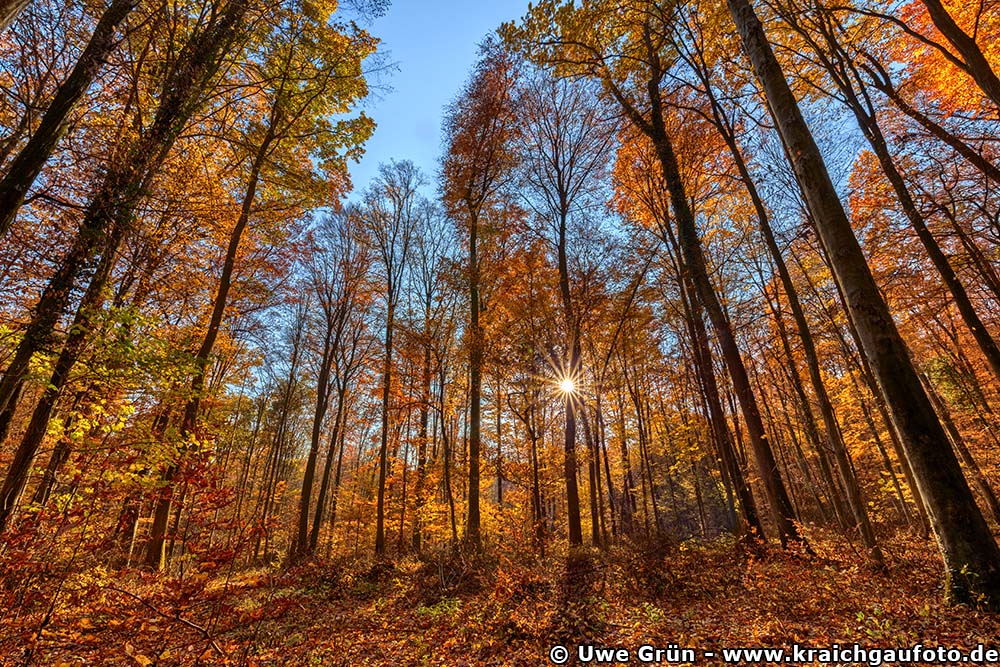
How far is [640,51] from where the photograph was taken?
889 centimetres

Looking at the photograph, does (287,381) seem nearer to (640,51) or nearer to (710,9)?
(640,51)

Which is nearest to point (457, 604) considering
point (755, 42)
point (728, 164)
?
point (755, 42)

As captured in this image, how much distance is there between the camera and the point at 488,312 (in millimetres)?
11758

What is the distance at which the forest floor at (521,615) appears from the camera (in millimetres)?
3576

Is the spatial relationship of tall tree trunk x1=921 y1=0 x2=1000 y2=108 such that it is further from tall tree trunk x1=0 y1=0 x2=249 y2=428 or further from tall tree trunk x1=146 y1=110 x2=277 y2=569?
tall tree trunk x1=146 y1=110 x2=277 y2=569

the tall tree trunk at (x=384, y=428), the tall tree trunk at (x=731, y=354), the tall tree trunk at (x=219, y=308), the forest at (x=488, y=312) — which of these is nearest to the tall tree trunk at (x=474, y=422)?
the forest at (x=488, y=312)

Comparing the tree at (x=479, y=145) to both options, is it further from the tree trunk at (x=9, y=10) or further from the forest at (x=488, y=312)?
the tree trunk at (x=9, y=10)

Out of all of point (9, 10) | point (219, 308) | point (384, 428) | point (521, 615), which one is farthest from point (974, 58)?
point (384, 428)

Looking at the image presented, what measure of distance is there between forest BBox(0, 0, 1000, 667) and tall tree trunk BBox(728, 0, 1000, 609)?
23mm

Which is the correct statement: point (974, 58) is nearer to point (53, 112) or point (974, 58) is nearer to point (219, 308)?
point (53, 112)

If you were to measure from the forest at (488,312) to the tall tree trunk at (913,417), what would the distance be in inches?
0.9

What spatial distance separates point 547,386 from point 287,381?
16.9m

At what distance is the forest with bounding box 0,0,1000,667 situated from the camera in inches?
156

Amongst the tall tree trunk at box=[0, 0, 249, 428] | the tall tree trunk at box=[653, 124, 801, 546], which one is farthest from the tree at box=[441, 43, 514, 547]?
the tall tree trunk at box=[0, 0, 249, 428]
